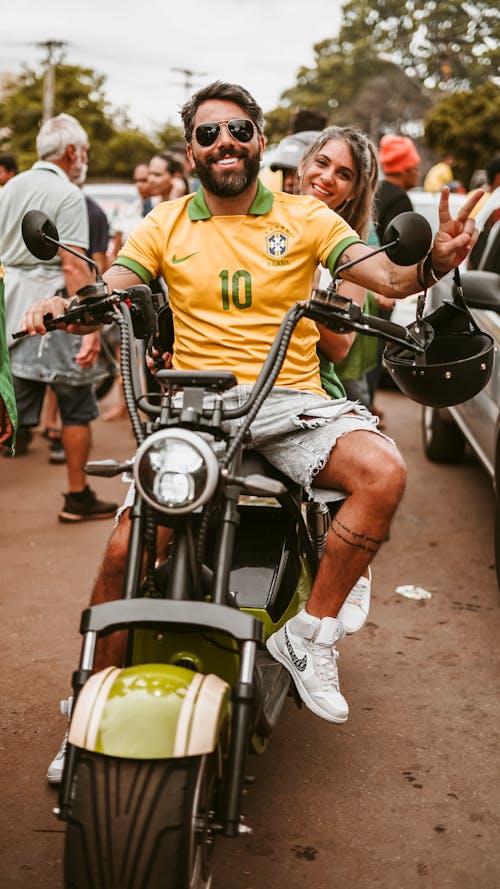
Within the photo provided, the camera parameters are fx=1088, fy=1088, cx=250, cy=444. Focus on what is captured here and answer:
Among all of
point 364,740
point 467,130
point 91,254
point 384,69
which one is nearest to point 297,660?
point 364,740

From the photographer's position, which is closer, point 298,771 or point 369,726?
point 298,771

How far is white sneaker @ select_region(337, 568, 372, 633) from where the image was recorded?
143 inches

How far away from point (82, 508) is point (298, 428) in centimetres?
339

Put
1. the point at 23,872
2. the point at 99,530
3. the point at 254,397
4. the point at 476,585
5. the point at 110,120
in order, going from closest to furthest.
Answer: the point at 254,397
the point at 23,872
the point at 476,585
the point at 99,530
the point at 110,120

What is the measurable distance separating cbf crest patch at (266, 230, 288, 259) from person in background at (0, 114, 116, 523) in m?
2.60

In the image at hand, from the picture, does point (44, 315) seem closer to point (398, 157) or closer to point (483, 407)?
point (483, 407)

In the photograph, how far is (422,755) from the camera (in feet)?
12.2

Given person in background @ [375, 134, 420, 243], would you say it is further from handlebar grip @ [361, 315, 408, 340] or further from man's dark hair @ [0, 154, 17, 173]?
man's dark hair @ [0, 154, 17, 173]

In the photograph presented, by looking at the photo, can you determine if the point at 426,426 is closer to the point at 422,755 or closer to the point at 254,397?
the point at 422,755

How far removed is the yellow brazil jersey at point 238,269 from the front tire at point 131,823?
139cm

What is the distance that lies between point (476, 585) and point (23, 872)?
10.5 feet

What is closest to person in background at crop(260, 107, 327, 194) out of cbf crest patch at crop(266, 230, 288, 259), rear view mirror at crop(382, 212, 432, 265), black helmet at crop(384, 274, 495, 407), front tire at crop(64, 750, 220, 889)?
cbf crest patch at crop(266, 230, 288, 259)

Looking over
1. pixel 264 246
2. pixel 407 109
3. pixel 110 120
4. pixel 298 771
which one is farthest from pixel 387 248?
pixel 407 109

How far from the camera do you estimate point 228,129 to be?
11.2 ft
